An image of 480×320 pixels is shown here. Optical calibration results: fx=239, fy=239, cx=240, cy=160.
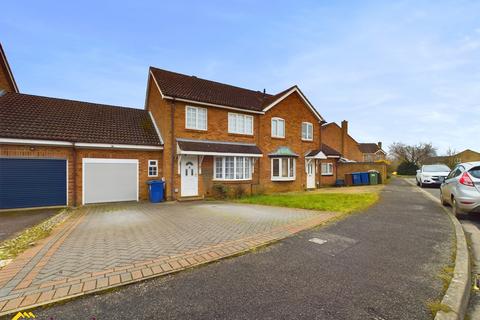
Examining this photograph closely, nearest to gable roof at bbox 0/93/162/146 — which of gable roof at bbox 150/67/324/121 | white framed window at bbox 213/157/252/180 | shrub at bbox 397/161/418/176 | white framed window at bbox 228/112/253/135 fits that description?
gable roof at bbox 150/67/324/121

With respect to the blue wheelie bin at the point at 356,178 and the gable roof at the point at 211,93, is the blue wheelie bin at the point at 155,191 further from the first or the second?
the blue wheelie bin at the point at 356,178

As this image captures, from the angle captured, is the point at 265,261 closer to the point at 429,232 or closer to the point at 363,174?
the point at 429,232

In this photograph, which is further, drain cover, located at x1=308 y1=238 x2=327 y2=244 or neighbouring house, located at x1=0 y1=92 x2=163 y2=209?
neighbouring house, located at x1=0 y1=92 x2=163 y2=209

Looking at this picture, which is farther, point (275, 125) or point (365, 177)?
point (365, 177)

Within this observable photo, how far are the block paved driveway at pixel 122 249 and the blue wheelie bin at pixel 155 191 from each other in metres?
4.43

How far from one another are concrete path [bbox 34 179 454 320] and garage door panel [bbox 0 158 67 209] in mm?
10829

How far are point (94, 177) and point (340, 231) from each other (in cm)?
1190

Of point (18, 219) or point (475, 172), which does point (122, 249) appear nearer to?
point (18, 219)

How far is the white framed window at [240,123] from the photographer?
52.7ft

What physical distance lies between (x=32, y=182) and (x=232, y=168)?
1011 cm

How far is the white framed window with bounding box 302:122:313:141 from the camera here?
19930 millimetres

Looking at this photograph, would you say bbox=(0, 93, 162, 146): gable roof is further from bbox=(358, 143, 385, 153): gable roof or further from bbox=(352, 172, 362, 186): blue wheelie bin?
bbox=(358, 143, 385, 153): gable roof

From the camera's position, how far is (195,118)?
573 inches

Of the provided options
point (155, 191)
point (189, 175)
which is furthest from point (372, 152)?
point (155, 191)
